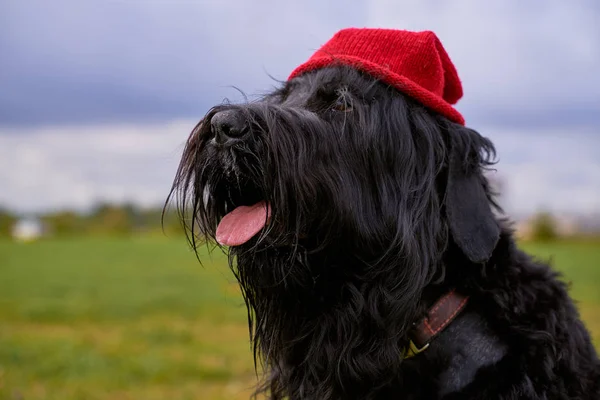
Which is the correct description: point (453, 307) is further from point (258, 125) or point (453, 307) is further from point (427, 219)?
point (258, 125)

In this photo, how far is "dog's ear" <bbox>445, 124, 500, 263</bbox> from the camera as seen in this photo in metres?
2.83

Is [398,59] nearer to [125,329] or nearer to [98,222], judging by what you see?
[125,329]

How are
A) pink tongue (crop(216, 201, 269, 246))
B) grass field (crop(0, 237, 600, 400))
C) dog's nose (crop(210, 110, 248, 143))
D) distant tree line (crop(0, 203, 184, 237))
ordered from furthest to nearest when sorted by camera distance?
distant tree line (crop(0, 203, 184, 237)), grass field (crop(0, 237, 600, 400)), pink tongue (crop(216, 201, 269, 246)), dog's nose (crop(210, 110, 248, 143))

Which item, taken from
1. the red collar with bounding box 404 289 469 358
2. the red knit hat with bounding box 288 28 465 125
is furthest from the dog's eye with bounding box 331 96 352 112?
the red collar with bounding box 404 289 469 358

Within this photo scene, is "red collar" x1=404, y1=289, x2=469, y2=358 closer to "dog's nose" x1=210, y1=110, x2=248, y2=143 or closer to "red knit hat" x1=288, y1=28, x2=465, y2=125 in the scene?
"red knit hat" x1=288, y1=28, x2=465, y2=125

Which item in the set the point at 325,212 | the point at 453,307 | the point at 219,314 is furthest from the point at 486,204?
the point at 219,314

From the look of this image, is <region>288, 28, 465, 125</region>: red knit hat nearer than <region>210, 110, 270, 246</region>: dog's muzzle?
No

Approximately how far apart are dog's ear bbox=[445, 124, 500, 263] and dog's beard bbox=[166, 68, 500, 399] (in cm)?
2

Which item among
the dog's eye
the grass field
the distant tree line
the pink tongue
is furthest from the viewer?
the distant tree line

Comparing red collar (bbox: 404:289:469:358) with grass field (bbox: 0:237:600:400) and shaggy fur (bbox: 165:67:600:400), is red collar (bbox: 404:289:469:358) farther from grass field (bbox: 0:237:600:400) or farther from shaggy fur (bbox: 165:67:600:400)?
grass field (bbox: 0:237:600:400)

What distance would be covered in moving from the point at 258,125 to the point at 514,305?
4.35ft

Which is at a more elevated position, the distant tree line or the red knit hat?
the red knit hat

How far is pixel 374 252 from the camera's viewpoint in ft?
9.16

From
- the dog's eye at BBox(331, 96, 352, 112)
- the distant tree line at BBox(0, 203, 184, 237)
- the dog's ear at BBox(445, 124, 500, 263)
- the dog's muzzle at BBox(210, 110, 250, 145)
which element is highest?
the dog's muzzle at BBox(210, 110, 250, 145)
